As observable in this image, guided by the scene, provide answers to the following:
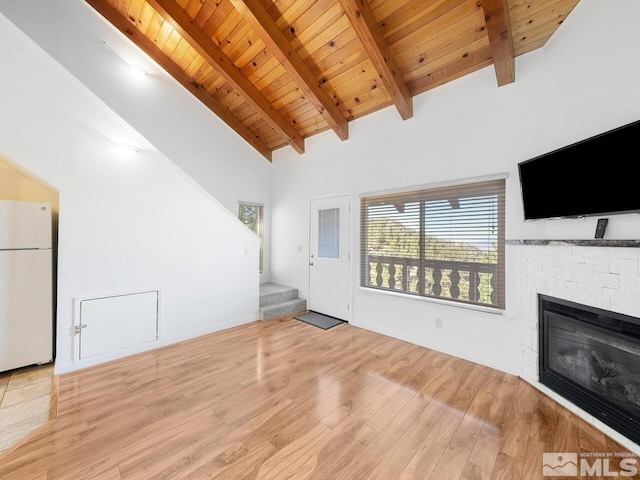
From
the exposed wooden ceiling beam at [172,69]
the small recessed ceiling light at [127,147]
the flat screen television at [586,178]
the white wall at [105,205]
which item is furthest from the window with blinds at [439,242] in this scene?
the small recessed ceiling light at [127,147]

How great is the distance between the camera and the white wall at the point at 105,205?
2.27 m

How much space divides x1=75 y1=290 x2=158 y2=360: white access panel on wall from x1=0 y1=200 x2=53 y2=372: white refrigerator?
0.42 metres

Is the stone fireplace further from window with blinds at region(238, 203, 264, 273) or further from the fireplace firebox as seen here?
window with blinds at region(238, 203, 264, 273)

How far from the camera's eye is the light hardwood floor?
144 cm

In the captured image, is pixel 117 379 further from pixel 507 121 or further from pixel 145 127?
pixel 507 121

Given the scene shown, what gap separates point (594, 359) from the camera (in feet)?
6.08

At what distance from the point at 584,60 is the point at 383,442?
327 centimetres

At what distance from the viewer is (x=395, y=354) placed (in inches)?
112

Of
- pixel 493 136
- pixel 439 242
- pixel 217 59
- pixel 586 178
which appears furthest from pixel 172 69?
pixel 586 178

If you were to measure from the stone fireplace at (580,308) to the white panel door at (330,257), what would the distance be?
210cm

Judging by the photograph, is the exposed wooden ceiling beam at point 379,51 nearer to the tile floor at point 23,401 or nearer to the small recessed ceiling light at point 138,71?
the small recessed ceiling light at point 138,71

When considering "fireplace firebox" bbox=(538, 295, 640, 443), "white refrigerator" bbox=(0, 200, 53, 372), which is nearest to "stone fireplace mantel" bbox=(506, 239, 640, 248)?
"fireplace firebox" bbox=(538, 295, 640, 443)

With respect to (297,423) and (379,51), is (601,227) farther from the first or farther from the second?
(297,423)

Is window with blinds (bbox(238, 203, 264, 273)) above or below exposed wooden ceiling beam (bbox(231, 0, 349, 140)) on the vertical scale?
below
